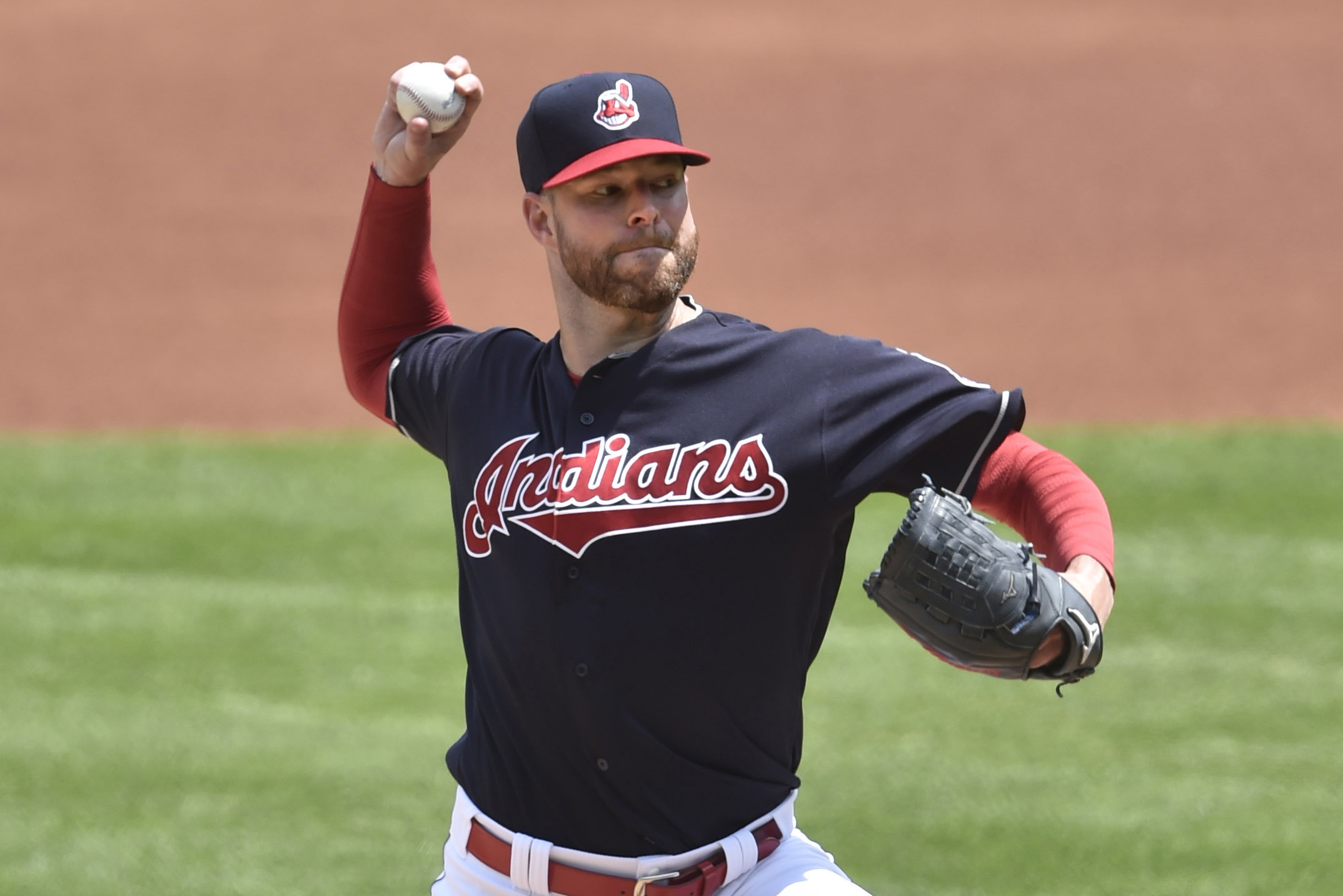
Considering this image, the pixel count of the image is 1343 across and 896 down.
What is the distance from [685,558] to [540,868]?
23.0 inches

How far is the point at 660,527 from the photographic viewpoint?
2721mm

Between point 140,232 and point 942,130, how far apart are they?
25.1ft

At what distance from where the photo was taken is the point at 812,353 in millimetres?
2760

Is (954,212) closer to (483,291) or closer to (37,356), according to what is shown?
(483,291)

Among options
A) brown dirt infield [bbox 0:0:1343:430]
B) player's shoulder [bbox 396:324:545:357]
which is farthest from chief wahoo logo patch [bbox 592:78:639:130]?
brown dirt infield [bbox 0:0:1343:430]

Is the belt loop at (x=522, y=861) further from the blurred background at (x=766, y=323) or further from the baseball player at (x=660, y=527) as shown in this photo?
the blurred background at (x=766, y=323)

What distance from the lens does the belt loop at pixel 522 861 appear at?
2.80 meters

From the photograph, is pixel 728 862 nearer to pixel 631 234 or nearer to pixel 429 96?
pixel 631 234

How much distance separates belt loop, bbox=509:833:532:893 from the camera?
2801mm

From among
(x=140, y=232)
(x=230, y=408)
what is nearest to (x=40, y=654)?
(x=230, y=408)

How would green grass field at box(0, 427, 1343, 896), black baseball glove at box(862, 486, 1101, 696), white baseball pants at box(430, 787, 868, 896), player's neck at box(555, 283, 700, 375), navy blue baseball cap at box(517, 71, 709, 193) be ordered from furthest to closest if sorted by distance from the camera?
1. green grass field at box(0, 427, 1343, 896)
2. player's neck at box(555, 283, 700, 375)
3. navy blue baseball cap at box(517, 71, 709, 193)
4. white baseball pants at box(430, 787, 868, 896)
5. black baseball glove at box(862, 486, 1101, 696)

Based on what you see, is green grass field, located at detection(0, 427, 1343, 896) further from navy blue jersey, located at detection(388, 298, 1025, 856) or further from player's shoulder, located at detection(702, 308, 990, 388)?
player's shoulder, located at detection(702, 308, 990, 388)

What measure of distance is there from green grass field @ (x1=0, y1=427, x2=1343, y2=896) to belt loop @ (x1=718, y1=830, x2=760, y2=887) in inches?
103

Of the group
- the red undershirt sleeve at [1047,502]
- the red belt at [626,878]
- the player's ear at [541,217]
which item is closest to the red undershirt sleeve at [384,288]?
the player's ear at [541,217]
